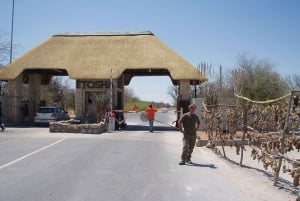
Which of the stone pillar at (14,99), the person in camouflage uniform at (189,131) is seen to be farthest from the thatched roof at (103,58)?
the person in camouflage uniform at (189,131)

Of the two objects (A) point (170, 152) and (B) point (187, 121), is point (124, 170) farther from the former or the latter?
(A) point (170, 152)

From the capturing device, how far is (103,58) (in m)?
32.3

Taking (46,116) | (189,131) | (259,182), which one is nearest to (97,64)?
(46,116)

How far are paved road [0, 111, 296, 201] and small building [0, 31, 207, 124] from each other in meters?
13.6

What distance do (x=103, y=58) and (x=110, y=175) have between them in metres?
22.2

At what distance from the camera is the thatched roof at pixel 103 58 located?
99.6ft

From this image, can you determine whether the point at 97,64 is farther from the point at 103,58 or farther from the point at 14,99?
the point at 14,99

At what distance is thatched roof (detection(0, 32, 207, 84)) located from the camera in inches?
1195

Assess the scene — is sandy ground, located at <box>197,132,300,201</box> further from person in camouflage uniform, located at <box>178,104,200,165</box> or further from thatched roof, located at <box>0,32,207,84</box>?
thatched roof, located at <box>0,32,207,84</box>

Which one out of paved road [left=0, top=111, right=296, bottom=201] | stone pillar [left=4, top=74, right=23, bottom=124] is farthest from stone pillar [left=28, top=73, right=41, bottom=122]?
paved road [left=0, top=111, right=296, bottom=201]

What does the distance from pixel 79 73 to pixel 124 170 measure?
66.0ft

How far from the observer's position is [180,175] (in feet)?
36.6

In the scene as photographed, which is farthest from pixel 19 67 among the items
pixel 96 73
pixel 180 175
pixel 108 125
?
pixel 180 175

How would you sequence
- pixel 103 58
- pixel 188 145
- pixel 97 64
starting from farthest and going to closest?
pixel 103 58
pixel 97 64
pixel 188 145
